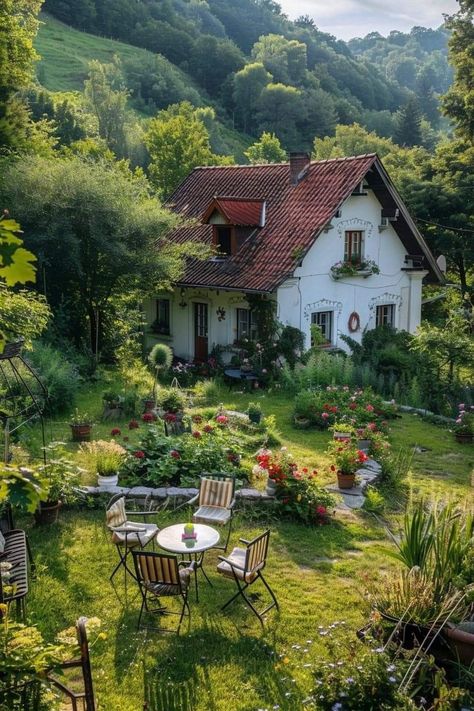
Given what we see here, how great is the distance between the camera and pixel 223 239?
21.0 meters

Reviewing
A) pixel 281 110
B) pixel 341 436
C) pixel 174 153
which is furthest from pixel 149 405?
pixel 281 110

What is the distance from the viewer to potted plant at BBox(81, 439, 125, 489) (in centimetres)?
986

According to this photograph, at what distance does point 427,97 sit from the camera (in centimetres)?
11138

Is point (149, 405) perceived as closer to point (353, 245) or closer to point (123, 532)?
point (123, 532)

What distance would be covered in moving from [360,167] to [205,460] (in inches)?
502

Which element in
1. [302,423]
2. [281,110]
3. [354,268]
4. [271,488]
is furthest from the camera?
[281,110]

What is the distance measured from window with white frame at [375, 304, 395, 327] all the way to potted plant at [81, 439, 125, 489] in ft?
42.6

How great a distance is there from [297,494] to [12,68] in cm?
1895

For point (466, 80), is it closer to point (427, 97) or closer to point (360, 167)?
point (360, 167)

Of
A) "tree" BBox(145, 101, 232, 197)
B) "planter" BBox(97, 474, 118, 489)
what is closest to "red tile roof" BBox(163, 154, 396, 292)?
"planter" BBox(97, 474, 118, 489)

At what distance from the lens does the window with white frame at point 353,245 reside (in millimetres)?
20547

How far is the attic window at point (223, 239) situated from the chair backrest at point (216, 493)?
12.9 meters

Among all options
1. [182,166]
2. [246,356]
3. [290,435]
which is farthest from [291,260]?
[182,166]

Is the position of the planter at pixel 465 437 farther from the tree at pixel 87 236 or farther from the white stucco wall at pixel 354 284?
the tree at pixel 87 236
